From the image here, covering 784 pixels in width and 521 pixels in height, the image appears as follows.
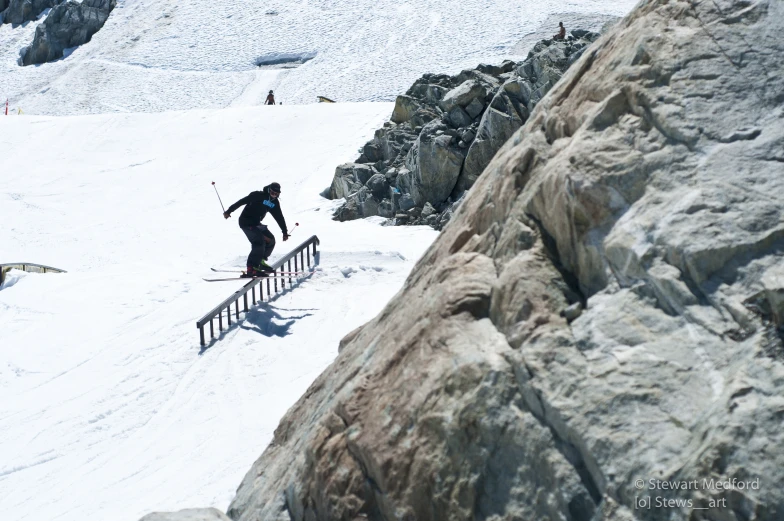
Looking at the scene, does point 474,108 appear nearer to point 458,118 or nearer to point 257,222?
point 458,118

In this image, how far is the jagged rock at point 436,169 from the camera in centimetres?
1858

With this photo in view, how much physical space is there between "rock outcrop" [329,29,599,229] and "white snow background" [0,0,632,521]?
88cm

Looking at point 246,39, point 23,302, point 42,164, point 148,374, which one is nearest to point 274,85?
point 246,39

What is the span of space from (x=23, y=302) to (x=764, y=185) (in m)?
11.8

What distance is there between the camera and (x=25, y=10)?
181 ft

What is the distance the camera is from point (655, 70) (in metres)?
4.30

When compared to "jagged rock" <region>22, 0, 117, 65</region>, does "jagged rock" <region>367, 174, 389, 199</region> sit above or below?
above

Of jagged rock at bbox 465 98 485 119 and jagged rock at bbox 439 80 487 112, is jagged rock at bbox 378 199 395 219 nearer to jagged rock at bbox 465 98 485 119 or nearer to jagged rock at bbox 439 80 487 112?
jagged rock at bbox 439 80 487 112

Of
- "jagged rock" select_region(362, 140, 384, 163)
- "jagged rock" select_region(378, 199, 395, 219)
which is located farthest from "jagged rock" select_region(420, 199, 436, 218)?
"jagged rock" select_region(362, 140, 384, 163)

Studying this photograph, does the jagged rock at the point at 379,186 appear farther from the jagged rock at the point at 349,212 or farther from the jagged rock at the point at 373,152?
the jagged rock at the point at 373,152

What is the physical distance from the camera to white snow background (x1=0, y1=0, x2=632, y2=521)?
8.08 m

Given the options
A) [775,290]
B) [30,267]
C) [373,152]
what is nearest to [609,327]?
[775,290]

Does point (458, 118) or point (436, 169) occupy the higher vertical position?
point (458, 118)

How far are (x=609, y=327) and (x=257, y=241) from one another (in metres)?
8.90
